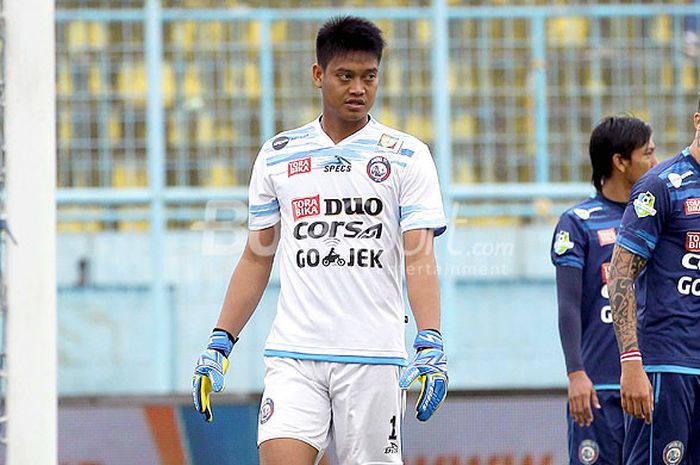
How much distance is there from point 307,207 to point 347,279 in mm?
288

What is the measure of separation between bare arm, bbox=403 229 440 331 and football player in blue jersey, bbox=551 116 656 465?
146 centimetres

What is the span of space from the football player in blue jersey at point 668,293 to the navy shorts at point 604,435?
3.26 feet

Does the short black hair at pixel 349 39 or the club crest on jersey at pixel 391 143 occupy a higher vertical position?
the short black hair at pixel 349 39

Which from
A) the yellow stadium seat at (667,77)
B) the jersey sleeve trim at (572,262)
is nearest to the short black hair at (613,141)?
the jersey sleeve trim at (572,262)

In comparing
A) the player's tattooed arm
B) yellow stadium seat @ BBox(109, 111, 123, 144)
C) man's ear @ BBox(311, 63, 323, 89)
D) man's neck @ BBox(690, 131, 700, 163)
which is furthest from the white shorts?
yellow stadium seat @ BBox(109, 111, 123, 144)

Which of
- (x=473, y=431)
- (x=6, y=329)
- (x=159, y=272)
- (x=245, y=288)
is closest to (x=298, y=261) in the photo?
(x=245, y=288)

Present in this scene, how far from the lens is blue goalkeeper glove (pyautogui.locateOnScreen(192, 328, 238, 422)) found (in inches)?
217

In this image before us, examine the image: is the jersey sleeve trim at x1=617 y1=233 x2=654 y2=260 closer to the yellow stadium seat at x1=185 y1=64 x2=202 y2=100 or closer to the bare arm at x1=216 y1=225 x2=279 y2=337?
the bare arm at x1=216 y1=225 x2=279 y2=337

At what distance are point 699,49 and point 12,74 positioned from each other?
20.5ft

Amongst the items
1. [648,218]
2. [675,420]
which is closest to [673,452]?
[675,420]

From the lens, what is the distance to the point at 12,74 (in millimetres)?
6223

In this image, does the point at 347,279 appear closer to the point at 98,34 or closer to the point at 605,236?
the point at 605,236

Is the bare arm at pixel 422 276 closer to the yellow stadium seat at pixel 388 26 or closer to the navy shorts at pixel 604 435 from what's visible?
the navy shorts at pixel 604 435

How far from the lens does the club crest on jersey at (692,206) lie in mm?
5684
